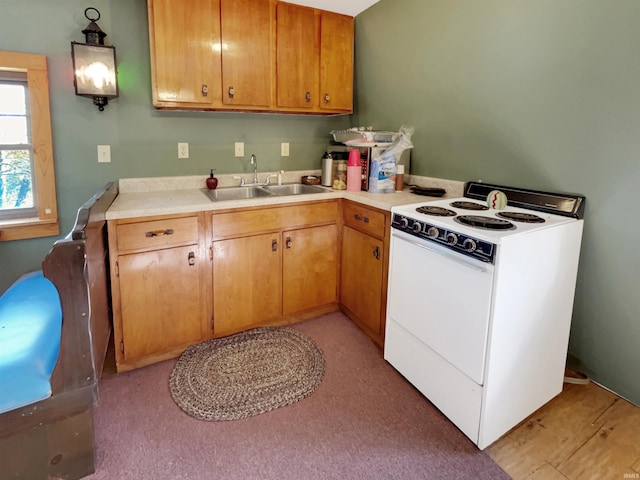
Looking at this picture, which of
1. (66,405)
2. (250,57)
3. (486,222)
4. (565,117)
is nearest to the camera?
(66,405)

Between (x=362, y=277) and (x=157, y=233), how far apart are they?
131 centimetres

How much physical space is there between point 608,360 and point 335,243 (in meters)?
1.70

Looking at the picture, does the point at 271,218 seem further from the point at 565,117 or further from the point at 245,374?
the point at 565,117

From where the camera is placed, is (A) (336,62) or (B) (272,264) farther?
(A) (336,62)

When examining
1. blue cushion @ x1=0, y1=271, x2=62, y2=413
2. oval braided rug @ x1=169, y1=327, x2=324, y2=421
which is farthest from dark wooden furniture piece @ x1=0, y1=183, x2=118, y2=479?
oval braided rug @ x1=169, y1=327, x2=324, y2=421

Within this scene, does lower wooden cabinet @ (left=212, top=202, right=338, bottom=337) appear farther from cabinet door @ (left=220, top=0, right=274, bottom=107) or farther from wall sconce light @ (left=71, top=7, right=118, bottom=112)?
wall sconce light @ (left=71, top=7, right=118, bottom=112)

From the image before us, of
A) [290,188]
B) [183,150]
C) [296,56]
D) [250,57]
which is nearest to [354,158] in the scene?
[290,188]

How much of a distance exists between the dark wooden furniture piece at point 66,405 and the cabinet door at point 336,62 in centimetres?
208

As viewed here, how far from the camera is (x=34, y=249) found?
236 cm

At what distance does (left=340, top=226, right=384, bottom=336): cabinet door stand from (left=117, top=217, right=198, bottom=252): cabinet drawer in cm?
105

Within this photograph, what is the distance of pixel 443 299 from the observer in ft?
5.72

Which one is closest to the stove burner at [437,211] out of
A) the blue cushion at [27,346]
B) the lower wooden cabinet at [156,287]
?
the lower wooden cabinet at [156,287]

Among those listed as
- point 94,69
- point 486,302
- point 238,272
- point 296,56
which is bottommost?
point 238,272

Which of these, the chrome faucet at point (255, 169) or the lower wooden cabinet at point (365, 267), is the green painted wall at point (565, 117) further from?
the chrome faucet at point (255, 169)
